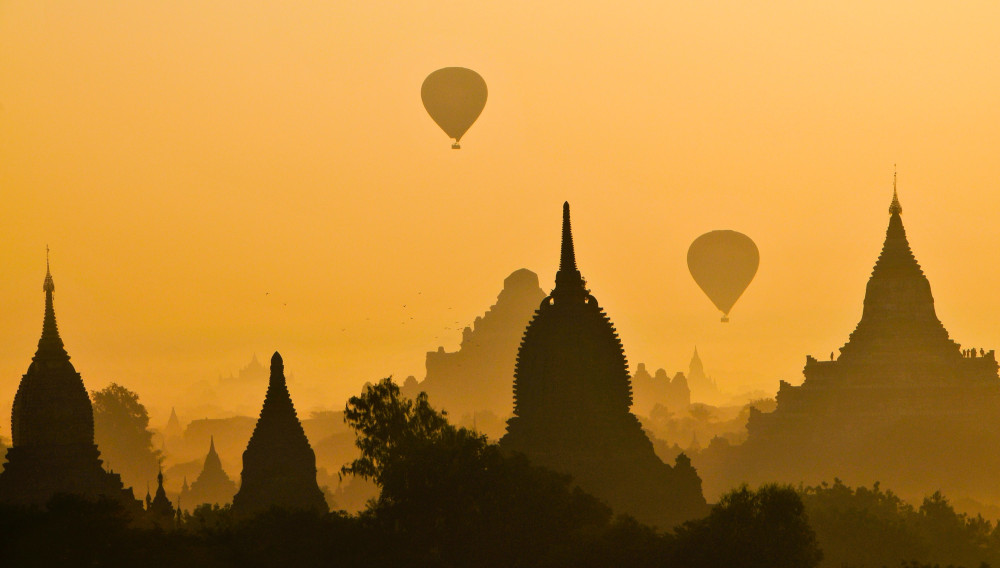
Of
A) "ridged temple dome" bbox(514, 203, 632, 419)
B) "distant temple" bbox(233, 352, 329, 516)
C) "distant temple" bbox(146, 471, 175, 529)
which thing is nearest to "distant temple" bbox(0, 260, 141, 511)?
"distant temple" bbox(146, 471, 175, 529)

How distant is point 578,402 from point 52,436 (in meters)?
37.7

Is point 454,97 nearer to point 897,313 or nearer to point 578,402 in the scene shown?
point 897,313

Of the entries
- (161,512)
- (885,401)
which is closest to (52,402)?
(161,512)

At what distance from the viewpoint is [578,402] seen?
116688mm

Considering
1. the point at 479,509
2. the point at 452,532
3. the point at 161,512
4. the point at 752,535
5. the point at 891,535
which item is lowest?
the point at 752,535

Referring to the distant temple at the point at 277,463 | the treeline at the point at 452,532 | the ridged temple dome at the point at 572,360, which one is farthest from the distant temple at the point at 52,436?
the treeline at the point at 452,532

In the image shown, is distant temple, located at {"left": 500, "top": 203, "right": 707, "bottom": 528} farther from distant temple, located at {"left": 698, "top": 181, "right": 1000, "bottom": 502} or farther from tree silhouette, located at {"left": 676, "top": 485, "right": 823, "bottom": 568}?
distant temple, located at {"left": 698, "top": 181, "right": 1000, "bottom": 502}

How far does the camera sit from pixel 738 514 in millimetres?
86750

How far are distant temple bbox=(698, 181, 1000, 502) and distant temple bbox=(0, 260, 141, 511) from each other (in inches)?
2372

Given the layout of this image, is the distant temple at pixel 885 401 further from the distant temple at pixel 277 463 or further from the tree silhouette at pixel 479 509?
the tree silhouette at pixel 479 509

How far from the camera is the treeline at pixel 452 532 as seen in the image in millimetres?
85500

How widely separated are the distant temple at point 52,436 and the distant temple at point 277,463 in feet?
61.8

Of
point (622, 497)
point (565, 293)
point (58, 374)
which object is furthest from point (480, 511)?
point (58, 374)

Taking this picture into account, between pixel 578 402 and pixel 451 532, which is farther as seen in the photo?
pixel 578 402
